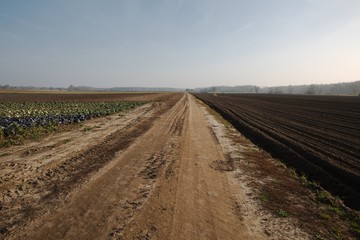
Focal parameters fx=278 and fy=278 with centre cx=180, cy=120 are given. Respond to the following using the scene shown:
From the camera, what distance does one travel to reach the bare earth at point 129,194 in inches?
226

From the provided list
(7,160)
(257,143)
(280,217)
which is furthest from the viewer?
(257,143)

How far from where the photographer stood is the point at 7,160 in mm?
10391

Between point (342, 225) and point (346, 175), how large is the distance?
379 cm

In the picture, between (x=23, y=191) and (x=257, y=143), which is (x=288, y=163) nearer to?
(x=257, y=143)

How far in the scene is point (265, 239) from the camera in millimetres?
5578

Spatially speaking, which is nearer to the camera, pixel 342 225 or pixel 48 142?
pixel 342 225

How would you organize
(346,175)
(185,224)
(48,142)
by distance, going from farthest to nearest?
(48,142) → (346,175) → (185,224)

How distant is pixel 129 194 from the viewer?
7.53 metres

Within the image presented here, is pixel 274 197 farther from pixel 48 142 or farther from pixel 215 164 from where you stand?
pixel 48 142

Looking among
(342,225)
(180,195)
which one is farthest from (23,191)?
(342,225)

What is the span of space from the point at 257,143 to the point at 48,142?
35.0 ft

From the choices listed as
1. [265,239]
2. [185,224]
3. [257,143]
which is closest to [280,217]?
[265,239]

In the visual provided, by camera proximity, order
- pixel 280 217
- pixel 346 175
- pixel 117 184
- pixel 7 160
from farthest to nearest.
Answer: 1. pixel 7 160
2. pixel 346 175
3. pixel 117 184
4. pixel 280 217

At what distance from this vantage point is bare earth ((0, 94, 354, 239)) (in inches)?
226
